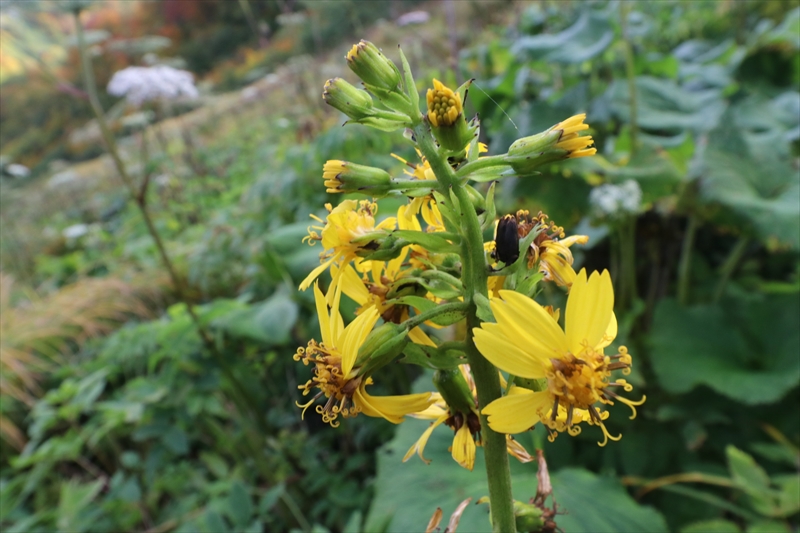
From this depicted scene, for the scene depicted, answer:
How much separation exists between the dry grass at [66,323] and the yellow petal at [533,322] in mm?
3624

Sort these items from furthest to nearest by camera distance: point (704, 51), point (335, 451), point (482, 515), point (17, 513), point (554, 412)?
point (704, 51)
point (335, 451)
point (17, 513)
point (482, 515)
point (554, 412)

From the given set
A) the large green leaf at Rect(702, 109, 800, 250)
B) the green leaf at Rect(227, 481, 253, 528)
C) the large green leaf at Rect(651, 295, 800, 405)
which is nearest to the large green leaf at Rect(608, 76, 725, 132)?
the large green leaf at Rect(702, 109, 800, 250)

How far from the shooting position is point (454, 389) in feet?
2.31

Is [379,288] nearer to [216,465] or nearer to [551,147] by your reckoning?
[551,147]

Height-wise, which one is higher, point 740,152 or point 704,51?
point 704,51

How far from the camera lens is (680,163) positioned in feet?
7.32

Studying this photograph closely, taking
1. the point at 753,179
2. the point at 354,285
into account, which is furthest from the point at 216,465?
the point at 753,179

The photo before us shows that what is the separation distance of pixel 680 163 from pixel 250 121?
897cm

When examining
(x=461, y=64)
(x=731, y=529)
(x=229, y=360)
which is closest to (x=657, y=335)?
(x=731, y=529)

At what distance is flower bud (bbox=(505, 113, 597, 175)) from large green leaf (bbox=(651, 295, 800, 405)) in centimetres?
134

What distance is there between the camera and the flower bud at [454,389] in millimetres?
698

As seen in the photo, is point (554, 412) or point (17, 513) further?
point (17, 513)

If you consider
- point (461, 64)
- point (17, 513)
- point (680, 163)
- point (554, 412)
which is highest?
point (461, 64)

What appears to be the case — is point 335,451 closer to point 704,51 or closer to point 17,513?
point 17,513
